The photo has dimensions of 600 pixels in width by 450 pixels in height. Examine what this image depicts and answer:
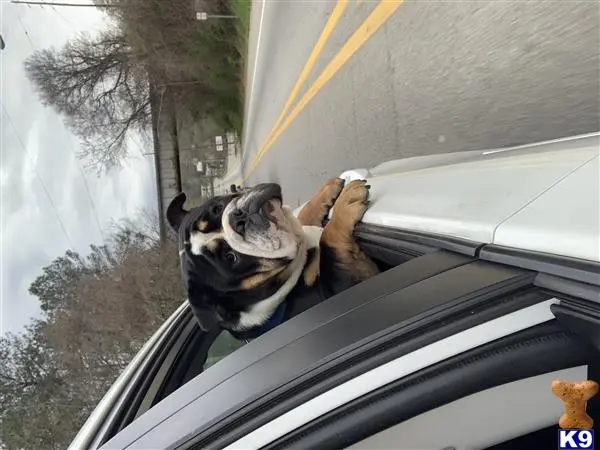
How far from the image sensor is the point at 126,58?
27062 mm

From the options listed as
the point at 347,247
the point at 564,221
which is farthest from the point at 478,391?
the point at 347,247

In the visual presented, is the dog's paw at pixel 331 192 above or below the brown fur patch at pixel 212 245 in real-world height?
above

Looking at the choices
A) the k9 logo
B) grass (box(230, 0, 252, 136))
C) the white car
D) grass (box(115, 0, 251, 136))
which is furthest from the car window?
grass (box(115, 0, 251, 136))

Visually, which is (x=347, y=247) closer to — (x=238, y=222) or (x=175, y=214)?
(x=238, y=222)

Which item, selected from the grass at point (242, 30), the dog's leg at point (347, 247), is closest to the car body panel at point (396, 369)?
the dog's leg at point (347, 247)

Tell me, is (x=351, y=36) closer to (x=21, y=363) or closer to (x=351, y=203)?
(x=351, y=203)

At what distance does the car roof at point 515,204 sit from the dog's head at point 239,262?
82 centimetres

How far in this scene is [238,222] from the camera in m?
3.81

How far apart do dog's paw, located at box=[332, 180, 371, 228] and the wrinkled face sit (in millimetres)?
373

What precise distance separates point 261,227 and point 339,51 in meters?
6.13

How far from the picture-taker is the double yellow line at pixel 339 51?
7.54m

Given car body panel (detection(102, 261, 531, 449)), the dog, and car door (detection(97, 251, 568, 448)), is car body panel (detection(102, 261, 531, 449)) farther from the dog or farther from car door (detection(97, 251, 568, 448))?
the dog

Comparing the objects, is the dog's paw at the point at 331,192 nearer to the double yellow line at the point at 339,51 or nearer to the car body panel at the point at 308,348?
the car body panel at the point at 308,348

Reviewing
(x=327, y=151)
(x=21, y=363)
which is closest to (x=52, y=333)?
(x=21, y=363)
